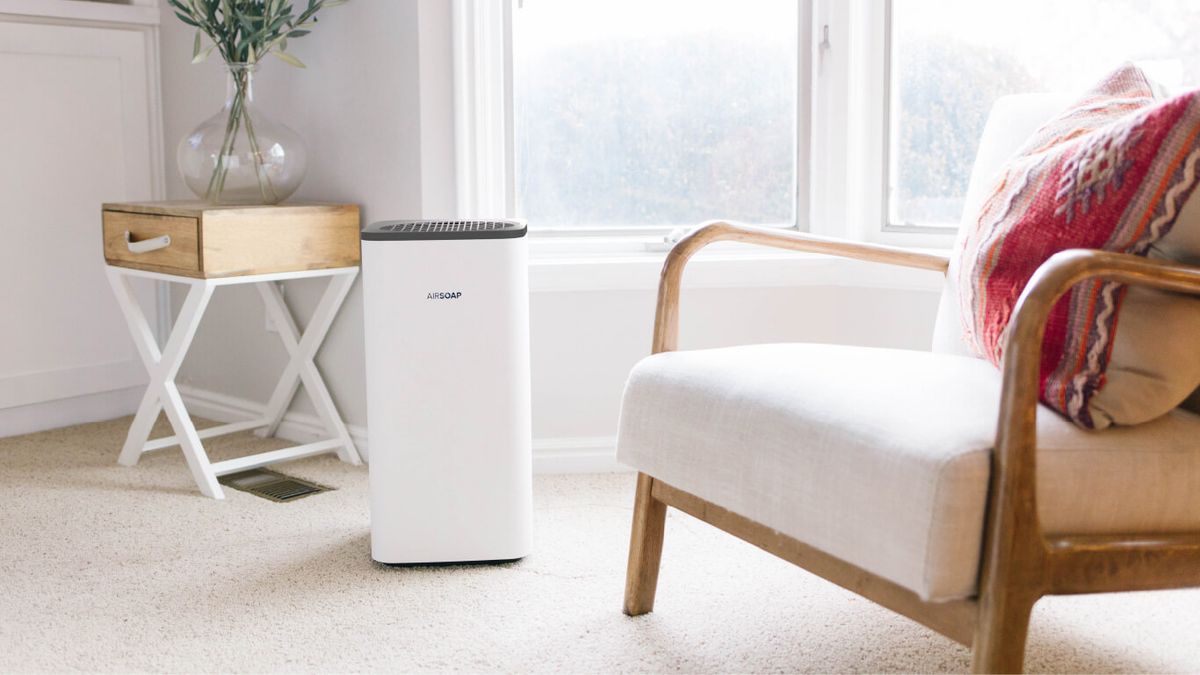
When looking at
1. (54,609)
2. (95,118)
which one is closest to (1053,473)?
(54,609)

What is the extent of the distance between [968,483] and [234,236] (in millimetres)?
1744

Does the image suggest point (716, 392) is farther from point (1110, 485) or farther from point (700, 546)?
point (700, 546)

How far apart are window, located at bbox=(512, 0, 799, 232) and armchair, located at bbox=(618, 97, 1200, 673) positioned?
4.32 ft

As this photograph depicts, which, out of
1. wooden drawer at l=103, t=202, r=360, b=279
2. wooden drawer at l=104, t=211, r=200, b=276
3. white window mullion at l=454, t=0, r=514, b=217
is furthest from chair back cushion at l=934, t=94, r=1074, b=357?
wooden drawer at l=104, t=211, r=200, b=276

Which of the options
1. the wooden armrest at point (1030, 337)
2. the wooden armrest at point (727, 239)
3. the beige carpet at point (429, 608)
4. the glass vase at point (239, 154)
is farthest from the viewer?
the glass vase at point (239, 154)

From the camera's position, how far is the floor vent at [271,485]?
8.38 ft

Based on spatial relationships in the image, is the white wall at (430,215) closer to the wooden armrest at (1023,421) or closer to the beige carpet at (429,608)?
the beige carpet at (429,608)

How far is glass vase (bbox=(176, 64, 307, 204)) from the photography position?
103 inches

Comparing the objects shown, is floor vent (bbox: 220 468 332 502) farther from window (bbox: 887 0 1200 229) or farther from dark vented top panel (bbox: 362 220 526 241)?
window (bbox: 887 0 1200 229)

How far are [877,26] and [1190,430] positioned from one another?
159 centimetres

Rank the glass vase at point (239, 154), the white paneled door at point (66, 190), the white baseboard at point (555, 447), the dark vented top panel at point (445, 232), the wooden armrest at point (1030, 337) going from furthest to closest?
the white paneled door at point (66, 190), the white baseboard at point (555, 447), the glass vase at point (239, 154), the dark vented top panel at point (445, 232), the wooden armrest at point (1030, 337)

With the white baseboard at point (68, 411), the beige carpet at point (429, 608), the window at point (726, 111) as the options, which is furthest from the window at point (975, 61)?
the white baseboard at point (68, 411)

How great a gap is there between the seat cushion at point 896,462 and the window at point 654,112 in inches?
49.4

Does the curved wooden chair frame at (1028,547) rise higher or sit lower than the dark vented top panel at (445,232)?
lower
